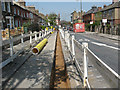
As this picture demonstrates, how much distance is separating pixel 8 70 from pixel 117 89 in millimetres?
5067

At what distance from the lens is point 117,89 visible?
217 cm

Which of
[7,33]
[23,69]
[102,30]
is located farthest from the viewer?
[102,30]

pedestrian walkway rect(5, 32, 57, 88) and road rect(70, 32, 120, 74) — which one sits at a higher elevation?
road rect(70, 32, 120, 74)

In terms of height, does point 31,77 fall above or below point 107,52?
below

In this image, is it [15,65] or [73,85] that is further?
[15,65]

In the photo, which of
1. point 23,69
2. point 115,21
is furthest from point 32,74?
point 115,21

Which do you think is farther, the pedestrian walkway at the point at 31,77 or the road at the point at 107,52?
the road at the point at 107,52

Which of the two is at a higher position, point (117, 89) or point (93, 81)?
point (117, 89)

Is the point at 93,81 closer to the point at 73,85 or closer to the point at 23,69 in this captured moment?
the point at 73,85

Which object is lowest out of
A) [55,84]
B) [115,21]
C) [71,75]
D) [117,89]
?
[55,84]

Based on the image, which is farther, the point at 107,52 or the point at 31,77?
the point at 107,52

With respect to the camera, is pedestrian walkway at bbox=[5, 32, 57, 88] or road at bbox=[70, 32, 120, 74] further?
road at bbox=[70, 32, 120, 74]

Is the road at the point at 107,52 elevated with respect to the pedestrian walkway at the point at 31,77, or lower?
elevated

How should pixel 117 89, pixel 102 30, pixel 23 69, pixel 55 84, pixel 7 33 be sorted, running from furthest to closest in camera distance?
pixel 102 30
pixel 7 33
pixel 23 69
pixel 55 84
pixel 117 89
